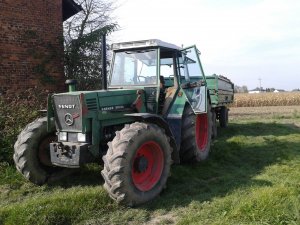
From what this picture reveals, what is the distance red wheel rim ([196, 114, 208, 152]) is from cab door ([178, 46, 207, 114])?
1.70 ft

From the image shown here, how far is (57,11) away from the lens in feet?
41.7

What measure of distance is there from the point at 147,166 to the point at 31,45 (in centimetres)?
763

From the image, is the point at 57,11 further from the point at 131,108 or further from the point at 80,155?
the point at 80,155

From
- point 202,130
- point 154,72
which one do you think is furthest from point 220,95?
point 154,72

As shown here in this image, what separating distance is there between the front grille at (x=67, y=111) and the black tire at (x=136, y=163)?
75cm

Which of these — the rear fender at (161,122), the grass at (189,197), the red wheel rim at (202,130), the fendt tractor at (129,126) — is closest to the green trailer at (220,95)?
the red wheel rim at (202,130)

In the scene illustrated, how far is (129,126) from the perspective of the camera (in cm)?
561

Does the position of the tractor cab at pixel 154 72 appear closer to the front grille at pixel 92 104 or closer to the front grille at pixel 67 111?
the front grille at pixel 92 104

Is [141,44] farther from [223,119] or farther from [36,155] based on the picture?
[223,119]

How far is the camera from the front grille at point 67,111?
5.82 m

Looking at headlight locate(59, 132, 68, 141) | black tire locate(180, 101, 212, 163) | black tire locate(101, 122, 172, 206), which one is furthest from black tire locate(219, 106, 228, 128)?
headlight locate(59, 132, 68, 141)

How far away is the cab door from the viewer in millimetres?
7531

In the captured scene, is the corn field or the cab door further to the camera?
the corn field

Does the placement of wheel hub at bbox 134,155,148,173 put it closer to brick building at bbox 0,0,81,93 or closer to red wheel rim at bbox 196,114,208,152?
red wheel rim at bbox 196,114,208,152
